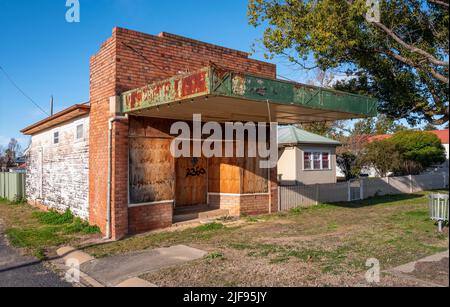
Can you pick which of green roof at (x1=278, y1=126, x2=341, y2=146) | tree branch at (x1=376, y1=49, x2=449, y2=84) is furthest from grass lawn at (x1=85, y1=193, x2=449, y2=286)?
green roof at (x1=278, y1=126, x2=341, y2=146)

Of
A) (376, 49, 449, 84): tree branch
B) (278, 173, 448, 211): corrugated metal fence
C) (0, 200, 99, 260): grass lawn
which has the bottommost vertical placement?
(0, 200, 99, 260): grass lawn

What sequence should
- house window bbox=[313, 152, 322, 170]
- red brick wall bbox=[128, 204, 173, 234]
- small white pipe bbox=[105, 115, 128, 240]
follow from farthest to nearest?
house window bbox=[313, 152, 322, 170], red brick wall bbox=[128, 204, 173, 234], small white pipe bbox=[105, 115, 128, 240]

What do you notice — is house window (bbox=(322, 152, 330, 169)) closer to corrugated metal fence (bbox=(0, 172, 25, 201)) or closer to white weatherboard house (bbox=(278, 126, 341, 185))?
white weatherboard house (bbox=(278, 126, 341, 185))

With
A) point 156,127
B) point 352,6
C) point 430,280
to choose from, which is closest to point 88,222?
point 156,127

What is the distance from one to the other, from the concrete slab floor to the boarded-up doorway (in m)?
4.23

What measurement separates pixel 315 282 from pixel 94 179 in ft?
22.8

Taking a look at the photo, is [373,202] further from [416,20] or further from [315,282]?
[315,282]

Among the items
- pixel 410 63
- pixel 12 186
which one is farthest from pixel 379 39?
pixel 12 186

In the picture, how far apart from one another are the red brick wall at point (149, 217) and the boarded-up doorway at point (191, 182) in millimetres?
1814

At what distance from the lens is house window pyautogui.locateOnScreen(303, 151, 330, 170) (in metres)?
23.3

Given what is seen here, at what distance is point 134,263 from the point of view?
22.2ft

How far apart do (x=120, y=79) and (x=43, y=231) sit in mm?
4588

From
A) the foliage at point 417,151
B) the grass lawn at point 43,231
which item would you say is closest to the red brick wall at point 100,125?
the grass lawn at point 43,231

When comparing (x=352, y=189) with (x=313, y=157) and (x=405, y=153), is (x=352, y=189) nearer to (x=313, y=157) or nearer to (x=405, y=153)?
(x=313, y=157)
